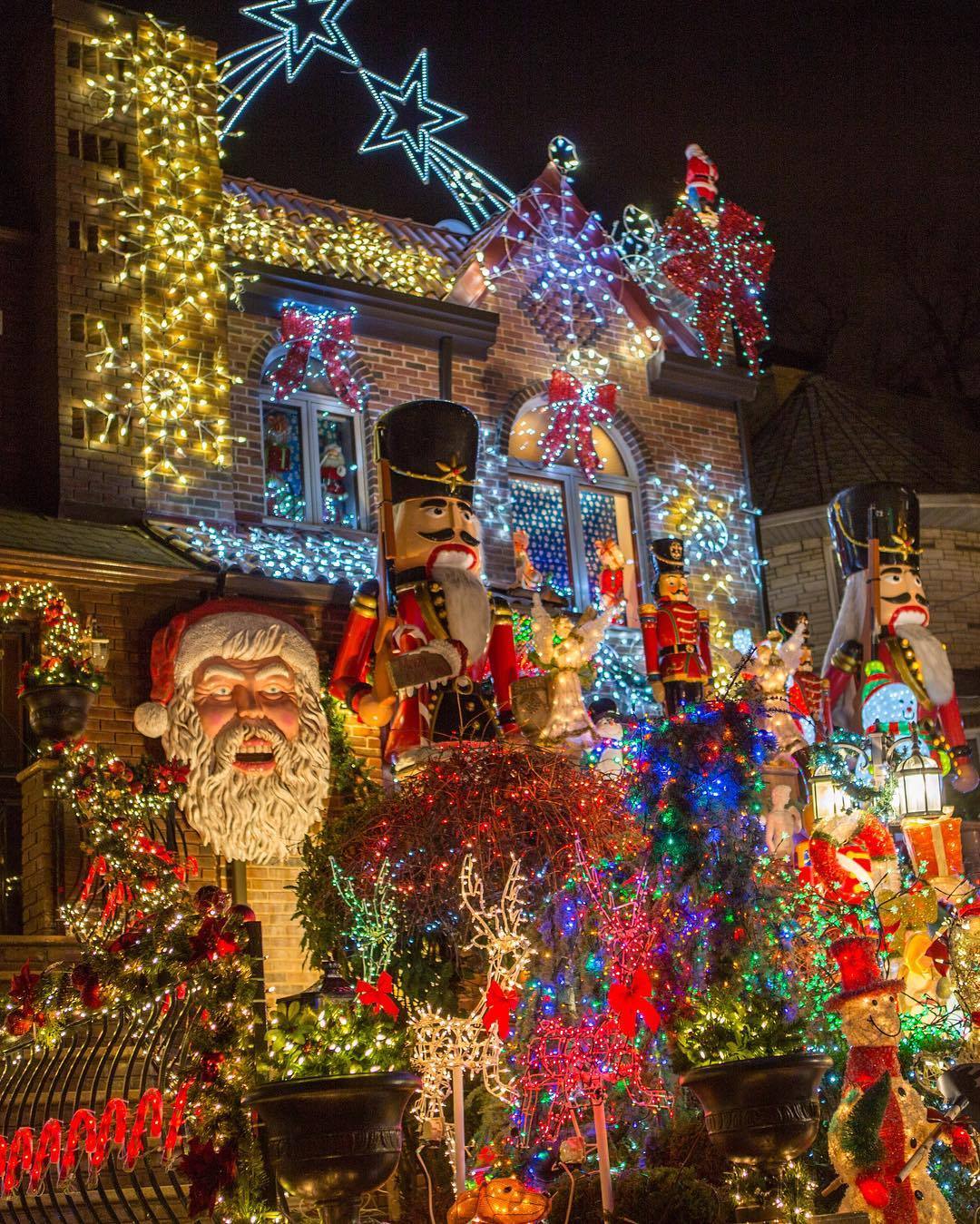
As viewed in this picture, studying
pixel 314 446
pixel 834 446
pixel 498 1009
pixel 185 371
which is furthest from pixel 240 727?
pixel 834 446

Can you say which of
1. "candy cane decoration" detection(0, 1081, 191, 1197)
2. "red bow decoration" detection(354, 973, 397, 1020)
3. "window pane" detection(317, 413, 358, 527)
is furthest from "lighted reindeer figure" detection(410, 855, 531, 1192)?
"window pane" detection(317, 413, 358, 527)

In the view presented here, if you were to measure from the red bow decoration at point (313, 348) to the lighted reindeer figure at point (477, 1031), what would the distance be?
5.68 m

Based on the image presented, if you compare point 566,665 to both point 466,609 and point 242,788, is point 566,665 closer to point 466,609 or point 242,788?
point 466,609

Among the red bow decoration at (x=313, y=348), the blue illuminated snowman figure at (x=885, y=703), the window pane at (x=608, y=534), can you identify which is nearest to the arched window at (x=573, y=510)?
the window pane at (x=608, y=534)

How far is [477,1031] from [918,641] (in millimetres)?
6978

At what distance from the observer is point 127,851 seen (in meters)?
10.8

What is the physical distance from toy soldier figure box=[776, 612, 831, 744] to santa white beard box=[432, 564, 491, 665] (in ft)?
9.99

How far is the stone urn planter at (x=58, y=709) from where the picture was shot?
11.1 meters

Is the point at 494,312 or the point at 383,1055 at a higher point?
the point at 494,312

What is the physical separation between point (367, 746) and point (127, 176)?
5158 millimetres

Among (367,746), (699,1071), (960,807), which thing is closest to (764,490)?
(960,807)

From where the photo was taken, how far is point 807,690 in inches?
576

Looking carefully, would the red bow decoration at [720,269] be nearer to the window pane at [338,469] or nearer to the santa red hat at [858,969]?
the window pane at [338,469]

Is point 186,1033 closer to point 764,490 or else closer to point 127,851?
point 127,851
